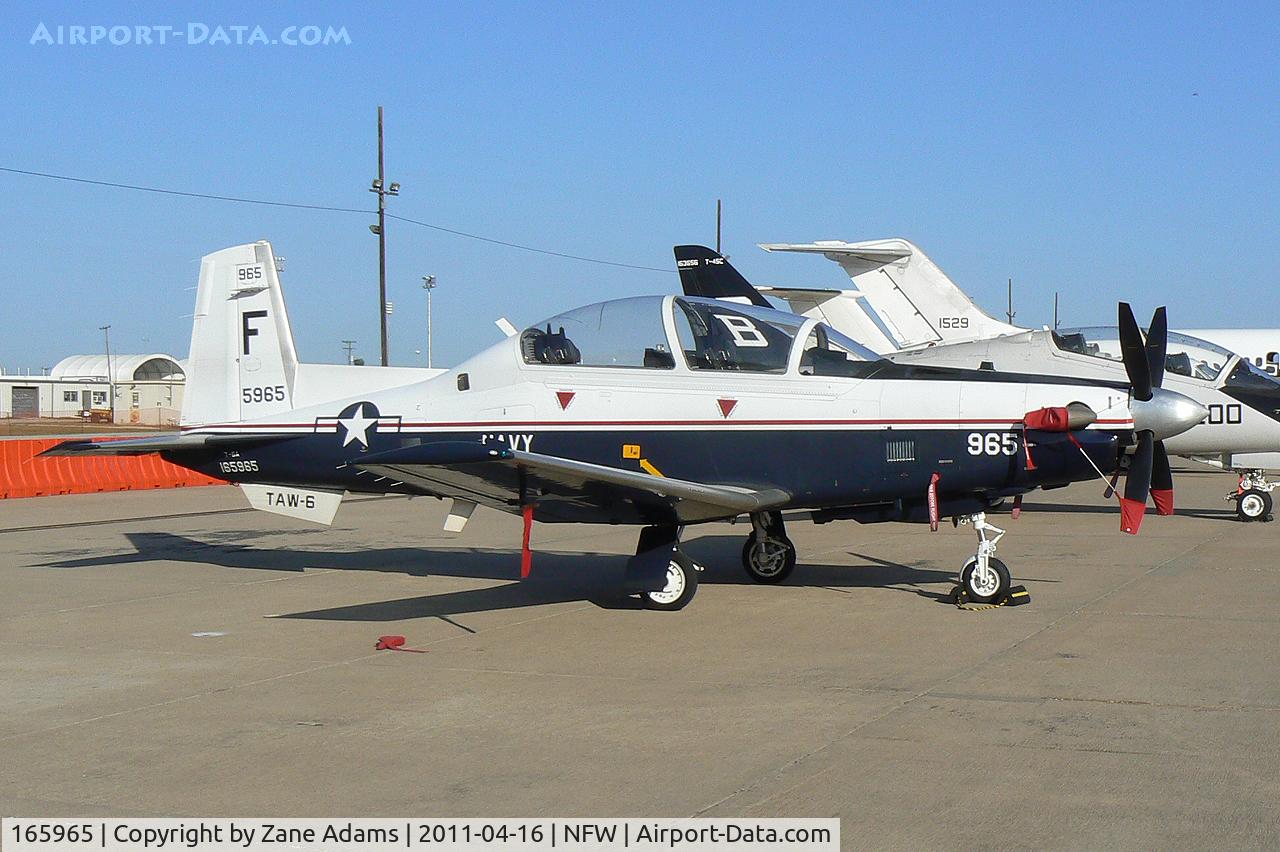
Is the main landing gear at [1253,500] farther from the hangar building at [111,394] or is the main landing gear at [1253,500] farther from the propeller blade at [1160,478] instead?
the hangar building at [111,394]

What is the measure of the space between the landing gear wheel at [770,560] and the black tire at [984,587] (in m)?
1.87

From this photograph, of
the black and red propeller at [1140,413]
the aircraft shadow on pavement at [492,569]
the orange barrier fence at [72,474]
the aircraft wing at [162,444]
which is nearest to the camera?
the black and red propeller at [1140,413]

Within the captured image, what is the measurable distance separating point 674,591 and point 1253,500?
1072 cm

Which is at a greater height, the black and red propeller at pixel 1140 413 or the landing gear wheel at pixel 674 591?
the black and red propeller at pixel 1140 413

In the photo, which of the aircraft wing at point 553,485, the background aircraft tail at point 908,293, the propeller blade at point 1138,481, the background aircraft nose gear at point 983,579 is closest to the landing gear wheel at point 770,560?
the aircraft wing at point 553,485

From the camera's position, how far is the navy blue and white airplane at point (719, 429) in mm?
8953

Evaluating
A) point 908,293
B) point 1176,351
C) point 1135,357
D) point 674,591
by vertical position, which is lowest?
point 674,591

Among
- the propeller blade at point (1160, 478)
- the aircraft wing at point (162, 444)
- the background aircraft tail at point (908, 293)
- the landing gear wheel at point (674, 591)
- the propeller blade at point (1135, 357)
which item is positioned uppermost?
the background aircraft tail at point (908, 293)

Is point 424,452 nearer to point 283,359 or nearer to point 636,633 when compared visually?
point 636,633

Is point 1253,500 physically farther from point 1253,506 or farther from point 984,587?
point 984,587

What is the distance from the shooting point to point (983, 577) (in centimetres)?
950

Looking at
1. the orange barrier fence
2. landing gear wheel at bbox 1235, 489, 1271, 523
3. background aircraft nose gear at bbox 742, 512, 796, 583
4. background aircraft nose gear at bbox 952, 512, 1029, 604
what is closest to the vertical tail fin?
background aircraft nose gear at bbox 742, 512, 796, 583

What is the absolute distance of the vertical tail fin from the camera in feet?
37.4

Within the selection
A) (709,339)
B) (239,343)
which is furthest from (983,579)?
(239,343)
